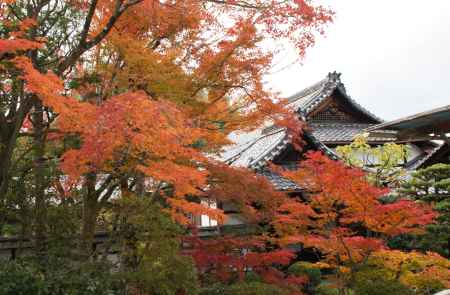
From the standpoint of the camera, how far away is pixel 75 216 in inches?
385

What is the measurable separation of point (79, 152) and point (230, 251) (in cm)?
551

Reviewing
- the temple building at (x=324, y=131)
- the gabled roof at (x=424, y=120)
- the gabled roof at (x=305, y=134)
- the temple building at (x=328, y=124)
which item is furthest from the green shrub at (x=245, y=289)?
the temple building at (x=328, y=124)

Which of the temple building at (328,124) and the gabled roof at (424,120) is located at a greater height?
the temple building at (328,124)

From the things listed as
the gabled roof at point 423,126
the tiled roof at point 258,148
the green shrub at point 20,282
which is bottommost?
the green shrub at point 20,282

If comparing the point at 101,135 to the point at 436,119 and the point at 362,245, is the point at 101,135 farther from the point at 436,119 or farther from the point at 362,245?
the point at 362,245

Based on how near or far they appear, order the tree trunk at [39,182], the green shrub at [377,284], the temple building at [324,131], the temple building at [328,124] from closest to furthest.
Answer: the tree trunk at [39,182] < the green shrub at [377,284] < the temple building at [324,131] < the temple building at [328,124]

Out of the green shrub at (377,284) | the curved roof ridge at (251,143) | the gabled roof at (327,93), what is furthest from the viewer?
the gabled roof at (327,93)

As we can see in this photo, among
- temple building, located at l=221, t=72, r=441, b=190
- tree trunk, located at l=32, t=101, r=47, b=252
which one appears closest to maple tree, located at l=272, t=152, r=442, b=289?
tree trunk, located at l=32, t=101, r=47, b=252

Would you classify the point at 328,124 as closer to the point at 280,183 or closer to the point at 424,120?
the point at 280,183

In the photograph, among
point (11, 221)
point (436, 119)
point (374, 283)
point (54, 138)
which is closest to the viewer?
point (436, 119)

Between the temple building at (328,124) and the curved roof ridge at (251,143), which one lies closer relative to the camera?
the curved roof ridge at (251,143)

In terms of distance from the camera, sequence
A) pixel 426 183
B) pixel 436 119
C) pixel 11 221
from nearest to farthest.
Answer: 1. pixel 436 119
2. pixel 11 221
3. pixel 426 183

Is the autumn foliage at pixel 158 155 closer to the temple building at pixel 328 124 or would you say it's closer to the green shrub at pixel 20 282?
the green shrub at pixel 20 282

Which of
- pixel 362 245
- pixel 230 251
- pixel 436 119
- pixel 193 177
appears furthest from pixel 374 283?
pixel 193 177
